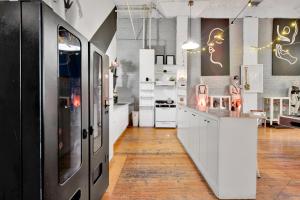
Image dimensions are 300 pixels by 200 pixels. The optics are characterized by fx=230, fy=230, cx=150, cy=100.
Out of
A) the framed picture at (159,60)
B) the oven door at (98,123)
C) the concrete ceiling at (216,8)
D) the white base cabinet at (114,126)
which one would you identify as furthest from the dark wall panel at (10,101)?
the framed picture at (159,60)

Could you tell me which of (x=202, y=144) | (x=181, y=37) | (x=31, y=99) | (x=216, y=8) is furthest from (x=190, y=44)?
(x=31, y=99)

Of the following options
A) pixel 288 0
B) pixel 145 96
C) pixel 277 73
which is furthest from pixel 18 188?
pixel 277 73

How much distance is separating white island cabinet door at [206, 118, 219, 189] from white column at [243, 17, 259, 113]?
230 inches

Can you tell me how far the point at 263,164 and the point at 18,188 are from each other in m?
3.95

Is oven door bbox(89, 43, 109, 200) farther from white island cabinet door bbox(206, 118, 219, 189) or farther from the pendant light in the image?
the pendant light

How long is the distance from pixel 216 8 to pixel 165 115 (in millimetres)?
3975

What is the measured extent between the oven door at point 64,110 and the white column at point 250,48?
753cm

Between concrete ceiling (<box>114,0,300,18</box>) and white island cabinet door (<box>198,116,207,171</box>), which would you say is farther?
concrete ceiling (<box>114,0,300,18</box>)

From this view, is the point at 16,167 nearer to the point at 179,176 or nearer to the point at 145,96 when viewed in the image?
the point at 179,176

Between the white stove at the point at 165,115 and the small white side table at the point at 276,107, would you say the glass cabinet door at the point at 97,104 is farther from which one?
the small white side table at the point at 276,107

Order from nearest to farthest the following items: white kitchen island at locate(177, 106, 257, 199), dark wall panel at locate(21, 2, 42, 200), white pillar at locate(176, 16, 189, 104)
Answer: dark wall panel at locate(21, 2, 42, 200), white kitchen island at locate(177, 106, 257, 199), white pillar at locate(176, 16, 189, 104)

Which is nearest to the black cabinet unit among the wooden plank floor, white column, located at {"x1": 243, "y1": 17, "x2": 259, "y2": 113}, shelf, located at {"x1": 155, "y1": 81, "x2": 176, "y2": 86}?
the wooden plank floor

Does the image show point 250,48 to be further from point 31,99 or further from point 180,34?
point 31,99

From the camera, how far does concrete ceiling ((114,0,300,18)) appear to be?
707 centimetres
